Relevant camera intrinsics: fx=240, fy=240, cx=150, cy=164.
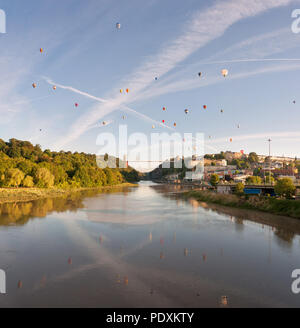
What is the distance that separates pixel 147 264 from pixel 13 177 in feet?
206

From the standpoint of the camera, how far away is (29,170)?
78125 mm

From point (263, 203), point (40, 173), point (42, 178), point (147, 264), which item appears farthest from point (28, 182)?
point (147, 264)

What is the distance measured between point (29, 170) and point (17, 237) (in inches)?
2338

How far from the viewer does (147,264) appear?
17828 millimetres

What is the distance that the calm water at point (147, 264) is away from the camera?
12805 mm

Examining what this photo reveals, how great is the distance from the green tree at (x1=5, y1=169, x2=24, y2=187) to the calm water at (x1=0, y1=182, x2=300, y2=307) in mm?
39557

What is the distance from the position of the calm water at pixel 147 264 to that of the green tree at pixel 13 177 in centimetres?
3956

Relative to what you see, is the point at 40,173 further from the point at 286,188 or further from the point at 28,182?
the point at 286,188

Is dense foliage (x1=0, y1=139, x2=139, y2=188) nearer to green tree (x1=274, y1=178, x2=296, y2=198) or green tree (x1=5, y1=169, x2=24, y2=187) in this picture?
green tree (x1=5, y1=169, x2=24, y2=187)

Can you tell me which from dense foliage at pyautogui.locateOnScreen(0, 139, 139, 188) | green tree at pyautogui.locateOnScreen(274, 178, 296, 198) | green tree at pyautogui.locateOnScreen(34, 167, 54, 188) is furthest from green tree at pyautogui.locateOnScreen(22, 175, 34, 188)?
green tree at pyautogui.locateOnScreen(274, 178, 296, 198)

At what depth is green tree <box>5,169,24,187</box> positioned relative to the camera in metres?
67.2

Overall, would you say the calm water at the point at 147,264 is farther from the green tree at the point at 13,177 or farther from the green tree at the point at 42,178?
the green tree at the point at 42,178
